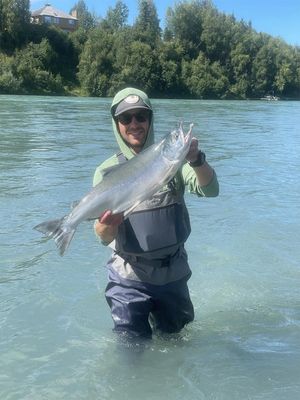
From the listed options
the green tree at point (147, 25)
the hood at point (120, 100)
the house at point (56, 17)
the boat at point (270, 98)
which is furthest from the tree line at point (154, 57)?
the hood at point (120, 100)

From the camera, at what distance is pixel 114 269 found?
401 centimetres

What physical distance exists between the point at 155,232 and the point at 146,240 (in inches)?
3.3

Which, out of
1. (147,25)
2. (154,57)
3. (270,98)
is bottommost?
(270,98)

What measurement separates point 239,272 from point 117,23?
4391 inches

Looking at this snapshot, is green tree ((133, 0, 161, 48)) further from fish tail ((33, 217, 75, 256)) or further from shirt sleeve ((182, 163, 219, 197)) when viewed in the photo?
fish tail ((33, 217, 75, 256))

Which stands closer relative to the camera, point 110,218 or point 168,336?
point 110,218

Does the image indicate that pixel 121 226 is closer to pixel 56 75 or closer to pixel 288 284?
pixel 288 284

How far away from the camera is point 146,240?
376 cm

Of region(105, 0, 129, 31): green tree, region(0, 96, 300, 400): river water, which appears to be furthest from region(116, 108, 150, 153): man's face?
region(105, 0, 129, 31): green tree

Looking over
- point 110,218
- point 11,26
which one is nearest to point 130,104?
point 110,218

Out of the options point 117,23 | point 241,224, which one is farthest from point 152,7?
point 241,224

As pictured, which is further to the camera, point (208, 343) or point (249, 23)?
point (249, 23)

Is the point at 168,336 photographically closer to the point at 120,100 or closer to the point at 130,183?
the point at 130,183

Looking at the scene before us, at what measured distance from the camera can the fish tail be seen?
3.60m
